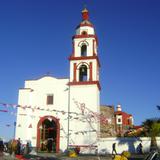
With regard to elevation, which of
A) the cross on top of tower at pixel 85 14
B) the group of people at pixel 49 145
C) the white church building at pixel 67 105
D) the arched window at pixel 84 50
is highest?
the cross on top of tower at pixel 85 14

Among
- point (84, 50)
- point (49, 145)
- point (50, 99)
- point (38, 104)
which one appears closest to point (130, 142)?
point (49, 145)

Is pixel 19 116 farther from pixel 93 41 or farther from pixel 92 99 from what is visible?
pixel 93 41

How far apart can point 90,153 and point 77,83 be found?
7.41 m

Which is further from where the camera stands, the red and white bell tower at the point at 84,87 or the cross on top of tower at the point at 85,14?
the cross on top of tower at the point at 85,14

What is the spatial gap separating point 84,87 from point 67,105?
2621 millimetres

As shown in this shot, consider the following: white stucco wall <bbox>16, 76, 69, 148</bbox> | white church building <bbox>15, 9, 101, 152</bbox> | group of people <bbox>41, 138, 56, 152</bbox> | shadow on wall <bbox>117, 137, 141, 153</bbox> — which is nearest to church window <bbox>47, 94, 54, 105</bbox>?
white church building <bbox>15, 9, 101, 152</bbox>

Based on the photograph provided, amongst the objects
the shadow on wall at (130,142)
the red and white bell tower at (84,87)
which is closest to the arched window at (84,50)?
the red and white bell tower at (84,87)

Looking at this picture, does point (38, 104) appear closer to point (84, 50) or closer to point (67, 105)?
point (67, 105)

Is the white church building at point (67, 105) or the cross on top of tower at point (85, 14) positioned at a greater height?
the cross on top of tower at point (85, 14)

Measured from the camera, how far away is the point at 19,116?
3306 cm

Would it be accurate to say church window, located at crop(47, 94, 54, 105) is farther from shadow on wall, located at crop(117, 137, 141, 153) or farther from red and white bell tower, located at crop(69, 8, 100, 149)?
shadow on wall, located at crop(117, 137, 141, 153)

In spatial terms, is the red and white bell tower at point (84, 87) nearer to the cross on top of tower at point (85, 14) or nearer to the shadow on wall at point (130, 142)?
the cross on top of tower at point (85, 14)

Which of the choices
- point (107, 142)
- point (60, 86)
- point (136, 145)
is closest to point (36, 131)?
point (60, 86)

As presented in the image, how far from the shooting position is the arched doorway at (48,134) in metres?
32.9
